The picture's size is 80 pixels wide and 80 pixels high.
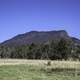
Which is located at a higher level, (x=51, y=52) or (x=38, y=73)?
(x=51, y=52)

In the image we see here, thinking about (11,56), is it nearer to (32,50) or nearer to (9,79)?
(32,50)

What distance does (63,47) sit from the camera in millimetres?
99000

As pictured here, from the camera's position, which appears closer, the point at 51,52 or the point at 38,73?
the point at 38,73

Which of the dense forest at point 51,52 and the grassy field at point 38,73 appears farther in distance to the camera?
the dense forest at point 51,52

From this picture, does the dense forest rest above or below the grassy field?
above

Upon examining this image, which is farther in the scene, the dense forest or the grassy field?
the dense forest

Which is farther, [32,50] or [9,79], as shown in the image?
[32,50]

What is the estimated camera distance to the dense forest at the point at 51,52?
321 feet

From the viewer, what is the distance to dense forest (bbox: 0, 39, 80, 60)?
97.8 metres

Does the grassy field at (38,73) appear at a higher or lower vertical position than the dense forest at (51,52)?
lower

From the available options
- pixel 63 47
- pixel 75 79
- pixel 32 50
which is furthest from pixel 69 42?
pixel 75 79

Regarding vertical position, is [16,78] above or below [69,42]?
below

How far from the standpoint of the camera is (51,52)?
10681 cm

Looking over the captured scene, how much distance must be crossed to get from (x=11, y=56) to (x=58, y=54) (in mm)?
37861
